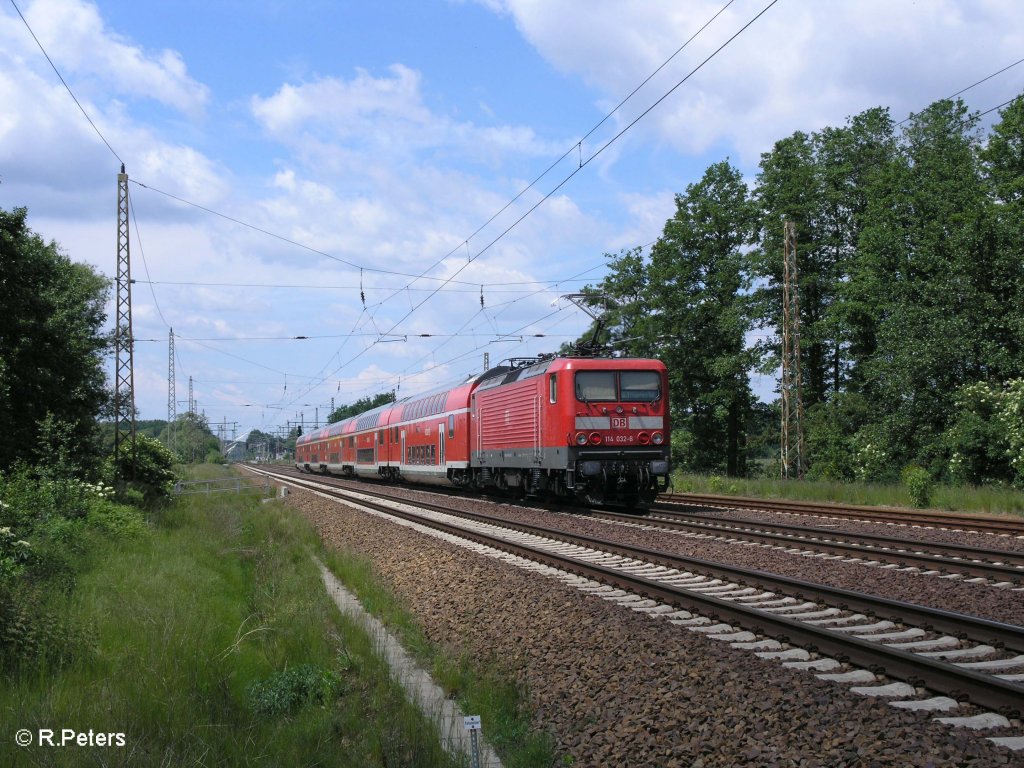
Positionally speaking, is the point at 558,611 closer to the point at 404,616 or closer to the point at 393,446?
the point at 404,616

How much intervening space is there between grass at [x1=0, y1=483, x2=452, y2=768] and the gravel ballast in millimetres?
1033

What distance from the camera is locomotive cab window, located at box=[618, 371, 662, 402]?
20031 mm

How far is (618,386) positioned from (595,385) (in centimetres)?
59

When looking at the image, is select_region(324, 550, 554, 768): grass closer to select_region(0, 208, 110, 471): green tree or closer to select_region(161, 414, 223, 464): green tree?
select_region(0, 208, 110, 471): green tree

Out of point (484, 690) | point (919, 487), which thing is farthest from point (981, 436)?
point (484, 690)

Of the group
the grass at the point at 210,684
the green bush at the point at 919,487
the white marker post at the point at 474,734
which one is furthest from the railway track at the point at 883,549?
the white marker post at the point at 474,734

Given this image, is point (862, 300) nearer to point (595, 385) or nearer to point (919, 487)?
point (919, 487)

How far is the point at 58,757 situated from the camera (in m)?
4.98

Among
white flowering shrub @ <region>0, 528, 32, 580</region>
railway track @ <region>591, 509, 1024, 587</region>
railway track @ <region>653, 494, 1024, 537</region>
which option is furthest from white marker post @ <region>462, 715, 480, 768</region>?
railway track @ <region>653, 494, 1024, 537</region>

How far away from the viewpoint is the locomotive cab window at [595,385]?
1953 cm

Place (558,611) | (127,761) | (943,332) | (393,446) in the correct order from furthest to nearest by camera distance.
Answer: (393,446), (943,332), (558,611), (127,761)

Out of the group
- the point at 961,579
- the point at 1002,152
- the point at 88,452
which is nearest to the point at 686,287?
the point at 1002,152

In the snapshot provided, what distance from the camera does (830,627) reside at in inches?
313

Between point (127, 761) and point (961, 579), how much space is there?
29.3 feet
